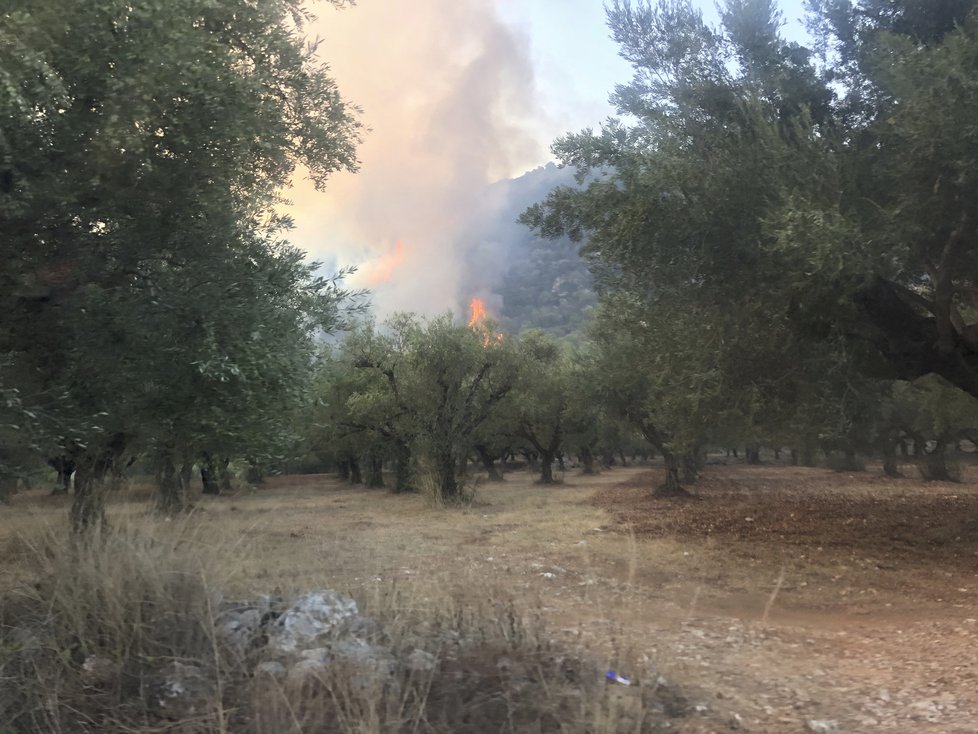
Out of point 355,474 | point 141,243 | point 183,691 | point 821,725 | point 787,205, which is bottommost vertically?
point 355,474

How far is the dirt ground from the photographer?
16.8ft

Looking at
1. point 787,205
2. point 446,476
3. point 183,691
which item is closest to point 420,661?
point 183,691

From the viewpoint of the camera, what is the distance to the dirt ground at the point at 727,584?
5.12m

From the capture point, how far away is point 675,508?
20.9 meters

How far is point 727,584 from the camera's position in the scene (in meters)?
10.0

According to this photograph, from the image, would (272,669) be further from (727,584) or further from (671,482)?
Result: (671,482)

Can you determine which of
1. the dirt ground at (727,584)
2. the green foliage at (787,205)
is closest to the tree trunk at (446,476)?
the dirt ground at (727,584)

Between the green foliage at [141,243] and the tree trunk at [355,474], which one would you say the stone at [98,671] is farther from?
the tree trunk at [355,474]

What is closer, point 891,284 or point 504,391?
point 891,284

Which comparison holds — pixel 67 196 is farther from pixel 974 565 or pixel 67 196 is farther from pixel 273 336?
pixel 974 565

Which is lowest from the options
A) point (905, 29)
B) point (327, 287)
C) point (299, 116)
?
point (327, 287)

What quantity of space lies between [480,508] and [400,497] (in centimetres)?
805

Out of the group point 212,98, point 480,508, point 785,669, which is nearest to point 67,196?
point 212,98

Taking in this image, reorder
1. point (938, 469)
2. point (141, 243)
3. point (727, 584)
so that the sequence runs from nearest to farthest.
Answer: point (141, 243)
point (727, 584)
point (938, 469)
